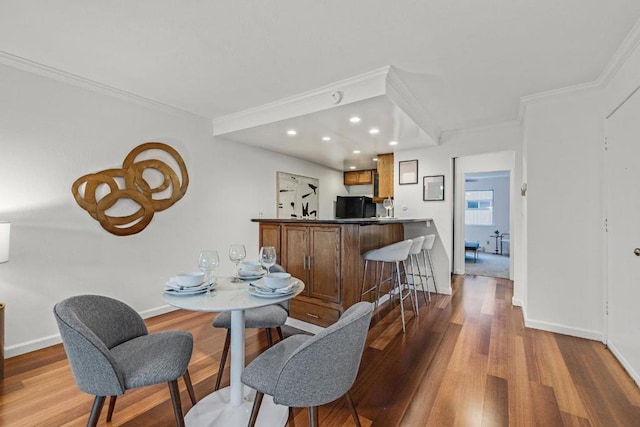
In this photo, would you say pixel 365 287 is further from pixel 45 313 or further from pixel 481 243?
pixel 481 243

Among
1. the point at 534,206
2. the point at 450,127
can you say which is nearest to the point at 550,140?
the point at 534,206

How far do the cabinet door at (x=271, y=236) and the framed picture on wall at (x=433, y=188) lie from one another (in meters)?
2.50

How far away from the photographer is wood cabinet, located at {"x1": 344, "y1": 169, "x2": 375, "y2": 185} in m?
6.62

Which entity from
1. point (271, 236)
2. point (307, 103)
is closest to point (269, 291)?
point (271, 236)

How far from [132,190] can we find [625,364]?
461cm

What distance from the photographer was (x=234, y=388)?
165cm

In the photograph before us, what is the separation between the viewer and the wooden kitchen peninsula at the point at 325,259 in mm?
2723

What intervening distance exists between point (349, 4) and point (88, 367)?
7.52 feet

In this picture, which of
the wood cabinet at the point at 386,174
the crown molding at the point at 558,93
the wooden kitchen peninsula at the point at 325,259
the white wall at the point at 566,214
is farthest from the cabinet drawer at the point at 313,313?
the crown molding at the point at 558,93

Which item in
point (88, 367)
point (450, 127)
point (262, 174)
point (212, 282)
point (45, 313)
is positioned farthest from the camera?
point (262, 174)

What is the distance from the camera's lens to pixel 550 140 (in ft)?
9.58

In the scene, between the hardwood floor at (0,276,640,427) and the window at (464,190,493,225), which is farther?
the window at (464,190,493,225)

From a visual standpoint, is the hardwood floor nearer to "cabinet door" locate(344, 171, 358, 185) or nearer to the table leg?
the table leg

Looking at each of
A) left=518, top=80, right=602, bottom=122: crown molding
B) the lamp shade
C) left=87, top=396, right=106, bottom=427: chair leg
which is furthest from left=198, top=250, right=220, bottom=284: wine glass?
left=518, top=80, right=602, bottom=122: crown molding
